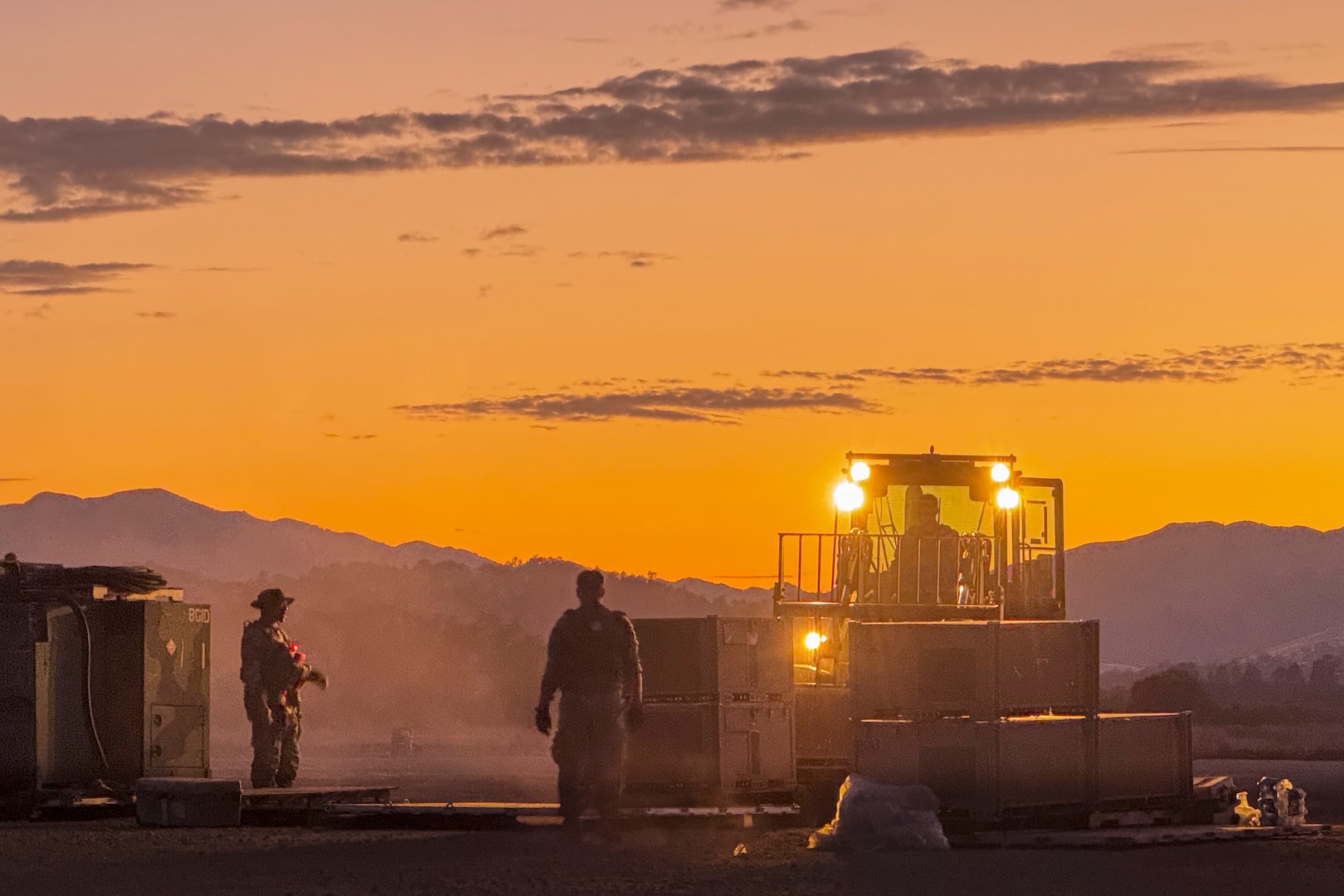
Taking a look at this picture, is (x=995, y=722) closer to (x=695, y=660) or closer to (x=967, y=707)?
(x=967, y=707)

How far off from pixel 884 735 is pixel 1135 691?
95469 mm

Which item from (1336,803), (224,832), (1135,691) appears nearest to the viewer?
(224,832)

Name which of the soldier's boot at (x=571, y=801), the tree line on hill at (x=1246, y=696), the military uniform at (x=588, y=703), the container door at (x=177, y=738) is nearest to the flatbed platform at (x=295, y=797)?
the container door at (x=177, y=738)

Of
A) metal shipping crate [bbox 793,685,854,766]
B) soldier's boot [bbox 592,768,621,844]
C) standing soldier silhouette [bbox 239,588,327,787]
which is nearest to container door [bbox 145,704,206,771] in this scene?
standing soldier silhouette [bbox 239,588,327,787]

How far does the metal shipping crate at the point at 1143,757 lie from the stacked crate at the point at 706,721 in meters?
3.05

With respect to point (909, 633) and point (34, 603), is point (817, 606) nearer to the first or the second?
point (909, 633)

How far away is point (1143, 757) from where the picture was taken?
67.1ft

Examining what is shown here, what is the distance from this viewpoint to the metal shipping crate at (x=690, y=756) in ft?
68.4

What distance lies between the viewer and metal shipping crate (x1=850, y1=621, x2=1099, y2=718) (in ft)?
64.5

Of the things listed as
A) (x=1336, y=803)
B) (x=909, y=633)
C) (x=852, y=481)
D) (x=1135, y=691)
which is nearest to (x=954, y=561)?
(x=852, y=481)

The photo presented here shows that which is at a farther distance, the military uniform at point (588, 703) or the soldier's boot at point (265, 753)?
the soldier's boot at point (265, 753)

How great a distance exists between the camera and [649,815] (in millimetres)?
19578

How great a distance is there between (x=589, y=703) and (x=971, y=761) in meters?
3.71

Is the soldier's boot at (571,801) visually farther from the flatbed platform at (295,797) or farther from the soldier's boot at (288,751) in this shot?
the soldier's boot at (288,751)
